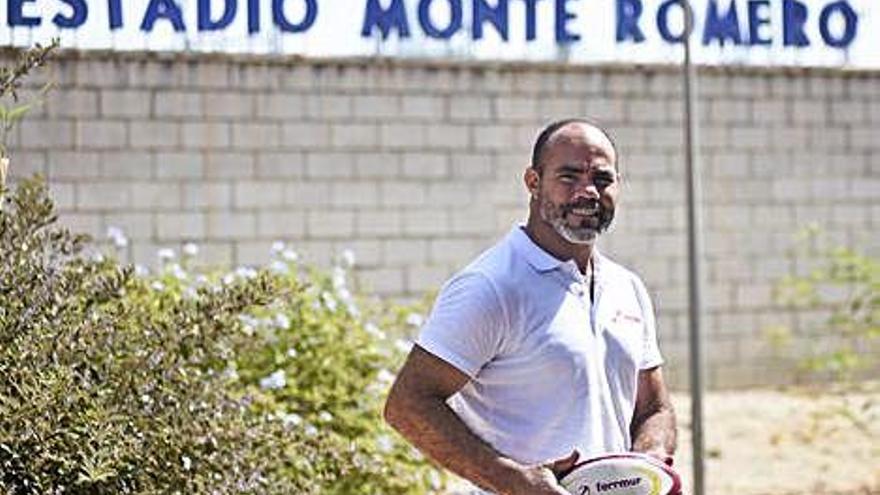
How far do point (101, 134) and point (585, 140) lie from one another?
773cm

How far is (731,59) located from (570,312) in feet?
30.7

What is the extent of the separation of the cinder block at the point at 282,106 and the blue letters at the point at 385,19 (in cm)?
59

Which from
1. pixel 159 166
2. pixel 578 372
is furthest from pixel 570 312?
pixel 159 166

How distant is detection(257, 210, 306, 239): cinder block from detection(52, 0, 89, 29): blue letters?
143cm

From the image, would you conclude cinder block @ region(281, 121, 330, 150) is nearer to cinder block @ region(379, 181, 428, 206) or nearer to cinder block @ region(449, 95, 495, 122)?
cinder block @ region(379, 181, 428, 206)

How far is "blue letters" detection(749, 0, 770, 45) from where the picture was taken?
13273 mm

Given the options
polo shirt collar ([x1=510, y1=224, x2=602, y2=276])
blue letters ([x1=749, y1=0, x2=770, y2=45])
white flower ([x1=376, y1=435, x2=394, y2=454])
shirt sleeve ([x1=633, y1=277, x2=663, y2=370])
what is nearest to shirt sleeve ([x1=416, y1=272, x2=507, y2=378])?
polo shirt collar ([x1=510, y1=224, x2=602, y2=276])

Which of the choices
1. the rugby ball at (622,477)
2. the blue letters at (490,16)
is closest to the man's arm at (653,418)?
the rugby ball at (622,477)

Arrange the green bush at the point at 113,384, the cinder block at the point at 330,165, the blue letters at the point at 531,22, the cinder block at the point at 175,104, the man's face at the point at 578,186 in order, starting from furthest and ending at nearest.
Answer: the blue letters at the point at 531,22 → the cinder block at the point at 330,165 → the cinder block at the point at 175,104 → the green bush at the point at 113,384 → the man's face at the point at 578,186

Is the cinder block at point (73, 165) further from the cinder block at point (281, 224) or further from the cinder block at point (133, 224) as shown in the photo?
the cinder block at point (281, 224)

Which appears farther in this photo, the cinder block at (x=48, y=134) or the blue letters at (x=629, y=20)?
the blue letters at (x=629, y=20)

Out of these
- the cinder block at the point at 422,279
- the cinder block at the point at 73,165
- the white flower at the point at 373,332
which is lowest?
the cinder block at the point at 422,279

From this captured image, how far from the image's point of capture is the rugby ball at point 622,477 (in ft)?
13.1

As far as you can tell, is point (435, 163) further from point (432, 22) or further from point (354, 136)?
point (432, 22)
